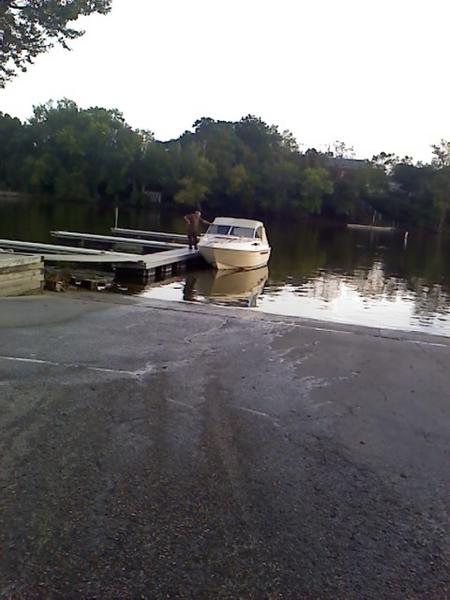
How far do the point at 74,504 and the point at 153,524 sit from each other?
463mm

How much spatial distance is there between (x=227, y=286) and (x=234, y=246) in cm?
327

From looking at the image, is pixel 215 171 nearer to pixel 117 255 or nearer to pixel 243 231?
pixel 243 231

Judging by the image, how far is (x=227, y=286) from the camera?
776 inches

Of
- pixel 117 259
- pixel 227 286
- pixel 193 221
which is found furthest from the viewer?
pixel 193 221

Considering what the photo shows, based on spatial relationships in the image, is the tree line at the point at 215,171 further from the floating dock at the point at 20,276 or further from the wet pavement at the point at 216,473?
the wet pavement at the point at 216,473

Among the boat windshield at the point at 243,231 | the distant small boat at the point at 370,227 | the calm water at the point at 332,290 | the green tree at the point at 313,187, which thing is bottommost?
the calm water at the point at 332,290

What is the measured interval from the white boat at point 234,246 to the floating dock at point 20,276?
35.7 ft

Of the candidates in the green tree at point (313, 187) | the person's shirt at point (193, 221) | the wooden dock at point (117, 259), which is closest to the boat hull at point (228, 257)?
the wooden dock at point (117, 259)

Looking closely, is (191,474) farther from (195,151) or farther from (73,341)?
(195,151)

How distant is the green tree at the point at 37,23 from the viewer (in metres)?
19.3

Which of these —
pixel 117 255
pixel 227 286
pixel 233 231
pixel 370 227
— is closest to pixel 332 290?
pixel 227 286

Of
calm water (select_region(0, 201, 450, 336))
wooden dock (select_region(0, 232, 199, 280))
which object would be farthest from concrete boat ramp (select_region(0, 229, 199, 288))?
calm water (select_region(0, 201, 450, 336))

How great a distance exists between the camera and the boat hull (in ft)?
73.6

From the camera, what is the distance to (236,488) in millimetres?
3543
